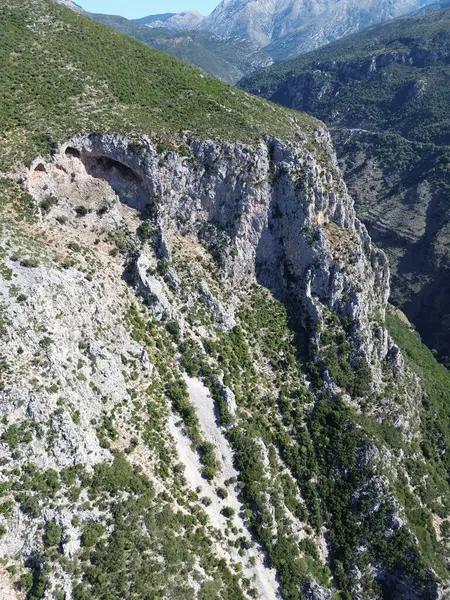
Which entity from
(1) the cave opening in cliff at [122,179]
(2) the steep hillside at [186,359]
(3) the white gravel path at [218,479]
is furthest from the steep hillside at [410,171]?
(1) the cave opening in cliff at [122,179]

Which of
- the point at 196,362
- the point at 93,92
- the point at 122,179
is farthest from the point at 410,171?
the point at 196,362

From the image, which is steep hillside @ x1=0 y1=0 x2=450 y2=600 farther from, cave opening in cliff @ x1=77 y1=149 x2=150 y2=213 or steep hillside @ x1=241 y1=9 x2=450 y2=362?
steep hillside @ x1=241 y1=9 x2=450 y2=362

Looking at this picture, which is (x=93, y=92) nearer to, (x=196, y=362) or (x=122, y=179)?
(x=122, y=179)

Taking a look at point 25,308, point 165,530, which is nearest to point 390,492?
point 165,530

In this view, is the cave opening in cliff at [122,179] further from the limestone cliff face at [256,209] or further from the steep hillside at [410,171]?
the steep hillside at [410,171]

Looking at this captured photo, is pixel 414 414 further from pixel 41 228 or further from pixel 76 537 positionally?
pixel 41 228

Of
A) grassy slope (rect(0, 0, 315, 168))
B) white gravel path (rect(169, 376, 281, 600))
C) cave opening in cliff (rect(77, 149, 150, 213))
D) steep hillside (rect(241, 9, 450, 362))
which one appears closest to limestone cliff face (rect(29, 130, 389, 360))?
cave opening in cliff (rect(77, 149, 150, 213))
